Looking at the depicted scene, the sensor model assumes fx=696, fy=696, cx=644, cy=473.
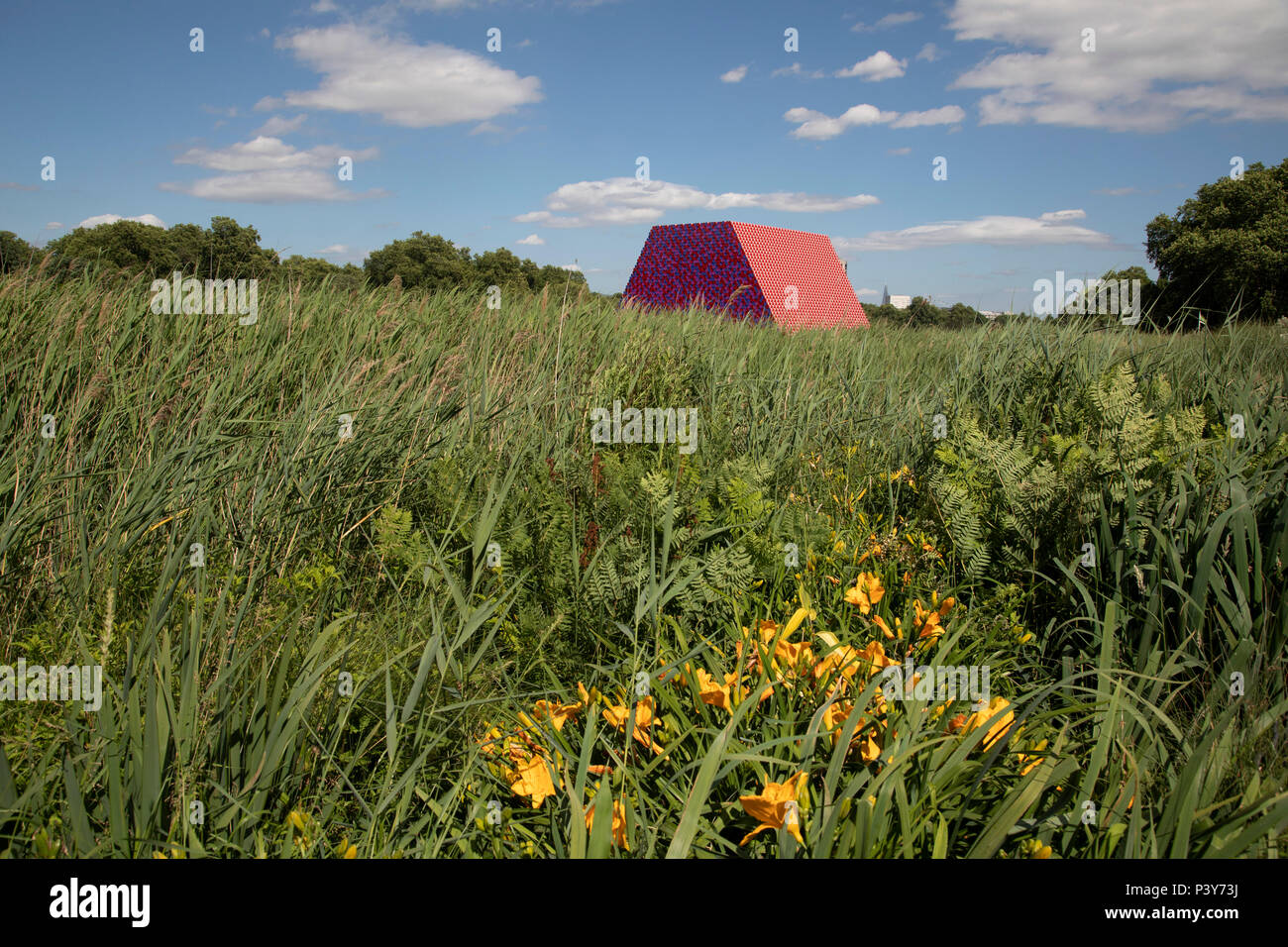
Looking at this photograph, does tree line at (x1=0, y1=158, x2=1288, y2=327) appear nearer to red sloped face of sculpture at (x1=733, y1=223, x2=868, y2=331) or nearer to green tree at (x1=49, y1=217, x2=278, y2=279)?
green tree at (x1=49, y1=217, x2=278, y2=279)

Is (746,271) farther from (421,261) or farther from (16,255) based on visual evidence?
(16,255)

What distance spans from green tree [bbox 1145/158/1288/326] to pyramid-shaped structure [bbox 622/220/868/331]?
1264 cm

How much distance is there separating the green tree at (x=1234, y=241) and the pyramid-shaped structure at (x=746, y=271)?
12.6m

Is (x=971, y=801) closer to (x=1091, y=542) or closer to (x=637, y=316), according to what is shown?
(x=1091, y=542)

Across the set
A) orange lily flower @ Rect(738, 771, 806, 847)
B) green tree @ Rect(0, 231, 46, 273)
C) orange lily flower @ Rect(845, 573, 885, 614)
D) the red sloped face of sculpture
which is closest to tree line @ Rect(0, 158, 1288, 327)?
green tree @ Rect(0, 231, 46, 273)

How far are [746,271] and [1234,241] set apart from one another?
19.4 meters

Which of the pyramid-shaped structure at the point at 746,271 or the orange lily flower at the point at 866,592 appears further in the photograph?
the pyramid-shaped structure at the point at 746,271

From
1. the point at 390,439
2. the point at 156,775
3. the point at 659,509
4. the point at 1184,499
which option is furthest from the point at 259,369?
the point at 1184,499

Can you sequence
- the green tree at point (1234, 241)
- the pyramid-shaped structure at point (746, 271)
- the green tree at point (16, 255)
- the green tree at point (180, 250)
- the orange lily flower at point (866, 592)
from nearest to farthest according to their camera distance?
the orange lily flower at point (866, 592) → the green tree at point (16, 255) → the green tree at point (180, 250) → the pyramid-shaped structure at point (746, 271) → the green tree at point (1234, 241)

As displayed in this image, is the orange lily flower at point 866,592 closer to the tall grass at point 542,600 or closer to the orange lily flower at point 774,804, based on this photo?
the tall grass at point 542,600

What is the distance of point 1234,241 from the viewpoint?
21.5 metres

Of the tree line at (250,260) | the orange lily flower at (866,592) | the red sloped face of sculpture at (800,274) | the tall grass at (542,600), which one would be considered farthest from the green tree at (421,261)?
the orange lily flower at (866,592)

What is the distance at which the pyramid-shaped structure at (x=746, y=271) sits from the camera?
12.2 m

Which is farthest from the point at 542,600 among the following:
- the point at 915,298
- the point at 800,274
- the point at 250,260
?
the point at 800,274
